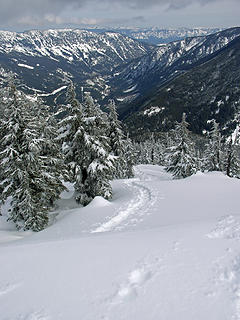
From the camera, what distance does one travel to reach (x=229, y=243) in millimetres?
7621

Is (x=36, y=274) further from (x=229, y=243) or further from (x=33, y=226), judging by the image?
(x=33, y=226)

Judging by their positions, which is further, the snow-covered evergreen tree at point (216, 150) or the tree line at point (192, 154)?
the snow-covered evergreen tree at point (216, 150)

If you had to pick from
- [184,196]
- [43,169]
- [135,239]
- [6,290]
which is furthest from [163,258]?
[43,169]

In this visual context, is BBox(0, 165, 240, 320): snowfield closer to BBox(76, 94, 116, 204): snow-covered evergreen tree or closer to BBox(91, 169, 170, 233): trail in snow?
BBox(91, 169, 170, 233): trail in snow

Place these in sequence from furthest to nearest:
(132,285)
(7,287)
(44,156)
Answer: (44,156), (7,287), (132,285)

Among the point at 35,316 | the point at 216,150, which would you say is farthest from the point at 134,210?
the point at 216,150

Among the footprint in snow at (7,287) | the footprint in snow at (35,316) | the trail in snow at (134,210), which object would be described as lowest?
the trail in snow at (134,210)

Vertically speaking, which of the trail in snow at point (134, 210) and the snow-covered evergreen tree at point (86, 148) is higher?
the snow-covered evergreen tree at point (86, 148)

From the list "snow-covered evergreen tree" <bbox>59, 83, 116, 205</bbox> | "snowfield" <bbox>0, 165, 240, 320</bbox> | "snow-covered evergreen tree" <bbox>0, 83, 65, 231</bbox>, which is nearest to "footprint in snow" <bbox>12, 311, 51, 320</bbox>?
"snowfield" <bbox>0, 165, 240, 320</bbox>

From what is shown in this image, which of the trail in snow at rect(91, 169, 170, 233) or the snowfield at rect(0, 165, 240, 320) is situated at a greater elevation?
the snowfield at rect(0, 165, 240, 320)

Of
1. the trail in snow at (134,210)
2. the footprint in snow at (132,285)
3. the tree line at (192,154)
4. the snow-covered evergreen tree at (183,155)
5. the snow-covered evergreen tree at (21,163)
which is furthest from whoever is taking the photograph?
the tree line at (192,154)

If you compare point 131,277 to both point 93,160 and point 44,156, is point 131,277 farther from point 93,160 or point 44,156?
point 44,156

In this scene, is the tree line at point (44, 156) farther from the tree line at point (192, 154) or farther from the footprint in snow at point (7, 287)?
the tree line at point (192, 154)

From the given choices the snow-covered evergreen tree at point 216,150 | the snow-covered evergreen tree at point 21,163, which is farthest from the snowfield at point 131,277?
the snow-covered evergreen tree at point 216,150
